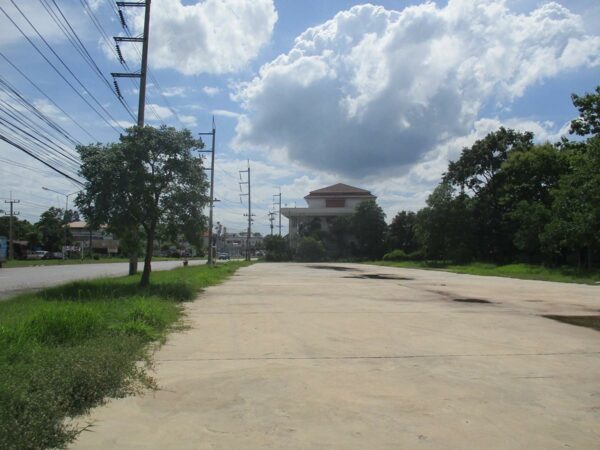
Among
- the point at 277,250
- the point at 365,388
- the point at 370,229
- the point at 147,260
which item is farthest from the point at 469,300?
the point at 277,250

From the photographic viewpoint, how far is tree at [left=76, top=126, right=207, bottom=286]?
19.0 meters

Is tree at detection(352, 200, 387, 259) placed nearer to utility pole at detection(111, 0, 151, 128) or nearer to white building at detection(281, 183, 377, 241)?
white building at detection(281, 183, 377, 241)

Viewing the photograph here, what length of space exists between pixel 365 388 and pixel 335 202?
106007 millimetres

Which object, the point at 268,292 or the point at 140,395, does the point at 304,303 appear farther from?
the point at 140,395

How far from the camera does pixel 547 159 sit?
5191 centimetres

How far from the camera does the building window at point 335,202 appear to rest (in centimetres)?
11225

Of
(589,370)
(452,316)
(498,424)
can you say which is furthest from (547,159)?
(498,424)

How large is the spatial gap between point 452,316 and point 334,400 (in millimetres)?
8860

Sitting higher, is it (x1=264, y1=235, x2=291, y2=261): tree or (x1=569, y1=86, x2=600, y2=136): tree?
(x1=569, y1=86, x2=600, y2=136): tree

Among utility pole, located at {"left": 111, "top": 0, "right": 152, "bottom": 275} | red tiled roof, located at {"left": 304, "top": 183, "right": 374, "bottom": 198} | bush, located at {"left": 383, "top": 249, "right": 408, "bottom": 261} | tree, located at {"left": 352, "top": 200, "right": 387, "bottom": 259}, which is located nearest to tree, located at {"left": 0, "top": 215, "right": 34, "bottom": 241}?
red tiled roof, located at {"left": 304, "top": 183, "right": 374, "bottom": 198}

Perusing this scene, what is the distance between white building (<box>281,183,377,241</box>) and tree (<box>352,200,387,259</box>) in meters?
14.4

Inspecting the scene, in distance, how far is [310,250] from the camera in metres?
90.6

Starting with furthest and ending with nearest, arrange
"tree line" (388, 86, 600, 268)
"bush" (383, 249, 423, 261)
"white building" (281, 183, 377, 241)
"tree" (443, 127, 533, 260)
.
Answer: "white building" (281, 183, 377, 241)
"bush" (383, 249, 423, 261)
"tree" (443, 127, 533, 260)
"tree line" (388, 86, 600, 268)

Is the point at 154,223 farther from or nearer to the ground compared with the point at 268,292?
farther from the ground
